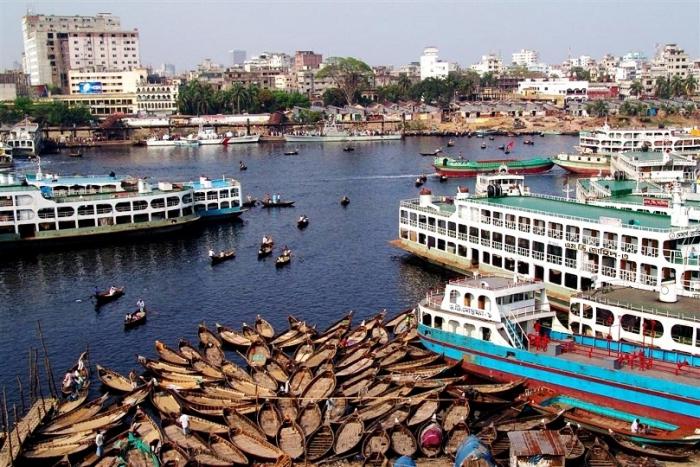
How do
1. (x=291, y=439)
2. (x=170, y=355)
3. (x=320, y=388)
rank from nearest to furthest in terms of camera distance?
1. (x=291, y=439)
2. (x=320, y=388)
3. (x=170, y=355)

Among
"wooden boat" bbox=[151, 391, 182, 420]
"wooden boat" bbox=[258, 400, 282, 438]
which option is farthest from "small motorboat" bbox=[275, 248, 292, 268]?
"wooden boat" bbox=[258, 400, 282, 438]

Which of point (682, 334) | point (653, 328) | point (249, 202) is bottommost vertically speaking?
point (249, 202)

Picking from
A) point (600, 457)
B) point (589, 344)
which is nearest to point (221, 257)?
point (589, 344)

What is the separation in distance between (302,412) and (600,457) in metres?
14.9

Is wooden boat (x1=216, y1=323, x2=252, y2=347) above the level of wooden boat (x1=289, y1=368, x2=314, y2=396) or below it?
below

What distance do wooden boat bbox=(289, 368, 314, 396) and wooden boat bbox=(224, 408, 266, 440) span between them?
466cm

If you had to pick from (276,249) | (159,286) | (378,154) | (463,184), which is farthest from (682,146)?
(159,286)

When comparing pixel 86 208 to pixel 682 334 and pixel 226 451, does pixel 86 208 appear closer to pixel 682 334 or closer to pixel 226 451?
pixel 226 451

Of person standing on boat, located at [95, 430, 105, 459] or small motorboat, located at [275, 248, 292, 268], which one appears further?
small motorboat, located at [275, 248, 292, 268]

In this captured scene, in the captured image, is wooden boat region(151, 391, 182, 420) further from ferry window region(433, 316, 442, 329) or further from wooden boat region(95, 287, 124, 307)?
wooden boat region(95, 287, 124, 307)

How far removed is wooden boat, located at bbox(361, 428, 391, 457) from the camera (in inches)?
1464

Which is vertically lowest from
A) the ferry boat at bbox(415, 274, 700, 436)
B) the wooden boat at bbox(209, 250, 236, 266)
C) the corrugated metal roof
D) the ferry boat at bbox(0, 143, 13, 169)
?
the wooden boat at bbox(209, 250, 236, 266)

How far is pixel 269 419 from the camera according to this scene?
4081 cm

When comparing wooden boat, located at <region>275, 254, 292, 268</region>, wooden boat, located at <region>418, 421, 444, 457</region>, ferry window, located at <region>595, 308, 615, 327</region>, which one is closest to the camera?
wooden boat, located at <region>418, 421, 444, 457</region>
